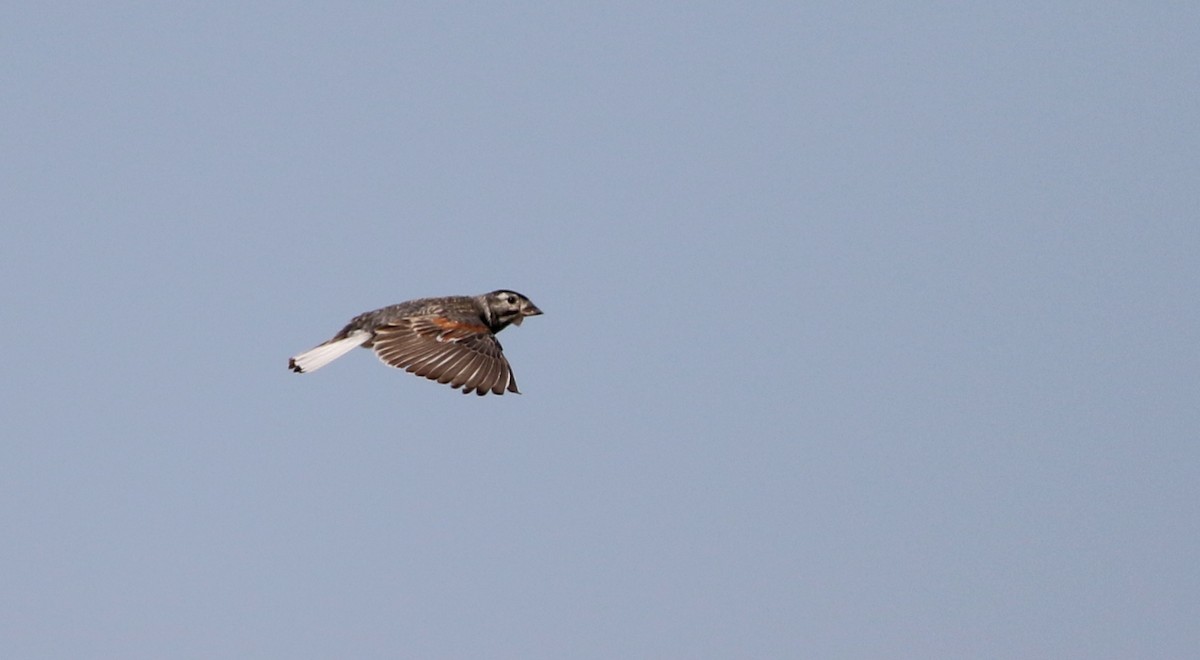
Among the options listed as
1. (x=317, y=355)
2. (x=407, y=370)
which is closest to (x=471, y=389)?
(x=407, y=370)

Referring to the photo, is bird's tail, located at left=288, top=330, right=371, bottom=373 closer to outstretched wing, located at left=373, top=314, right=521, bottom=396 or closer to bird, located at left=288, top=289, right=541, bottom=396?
bird, located at left=288, top=289, right=541, bottom=396

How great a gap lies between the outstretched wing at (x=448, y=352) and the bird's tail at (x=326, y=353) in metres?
0.38

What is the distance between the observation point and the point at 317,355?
2838cm

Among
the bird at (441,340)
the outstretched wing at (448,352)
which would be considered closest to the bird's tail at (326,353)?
the bird at (441,340)

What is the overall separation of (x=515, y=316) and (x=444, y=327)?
2894 millimetres

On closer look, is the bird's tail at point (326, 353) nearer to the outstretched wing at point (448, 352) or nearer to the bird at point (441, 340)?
the bird at point (441, 340)

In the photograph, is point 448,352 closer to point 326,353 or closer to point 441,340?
point 441,340

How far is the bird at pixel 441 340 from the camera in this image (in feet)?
88.5

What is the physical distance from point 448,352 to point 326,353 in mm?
2293

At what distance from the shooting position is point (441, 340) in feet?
92.5

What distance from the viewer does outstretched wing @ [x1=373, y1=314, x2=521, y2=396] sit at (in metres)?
26.8

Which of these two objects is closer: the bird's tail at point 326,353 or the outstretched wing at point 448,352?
the outstretched wing at point 448,352

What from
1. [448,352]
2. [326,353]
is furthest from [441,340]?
[326,353]

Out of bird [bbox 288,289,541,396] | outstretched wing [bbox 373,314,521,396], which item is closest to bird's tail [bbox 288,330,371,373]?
bird [bbox 288,289,541,396]
